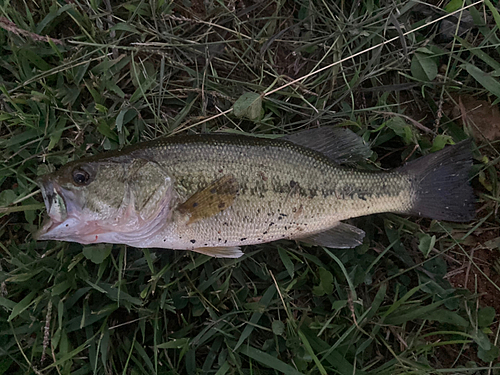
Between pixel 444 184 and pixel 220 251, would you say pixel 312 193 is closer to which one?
pixel 220 251

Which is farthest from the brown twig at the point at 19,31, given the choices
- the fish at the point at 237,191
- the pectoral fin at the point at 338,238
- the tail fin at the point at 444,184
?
the tail fin at the point at 444,184

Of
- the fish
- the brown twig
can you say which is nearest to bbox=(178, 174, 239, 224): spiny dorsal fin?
the fish

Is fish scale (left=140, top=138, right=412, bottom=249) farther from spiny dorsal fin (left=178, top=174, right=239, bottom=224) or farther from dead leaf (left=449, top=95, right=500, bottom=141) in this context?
dead leaf (left=449, top=95, right=500, bottom=141)

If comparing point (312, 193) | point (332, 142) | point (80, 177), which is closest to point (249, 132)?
point (332, 142)

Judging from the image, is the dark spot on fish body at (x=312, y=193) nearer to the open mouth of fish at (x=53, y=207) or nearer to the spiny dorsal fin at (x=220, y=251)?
the spiny dorsal fin at (x=220, y=251)

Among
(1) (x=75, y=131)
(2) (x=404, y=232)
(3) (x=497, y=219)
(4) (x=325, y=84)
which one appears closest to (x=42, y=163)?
(1) (x=75, y=131)
